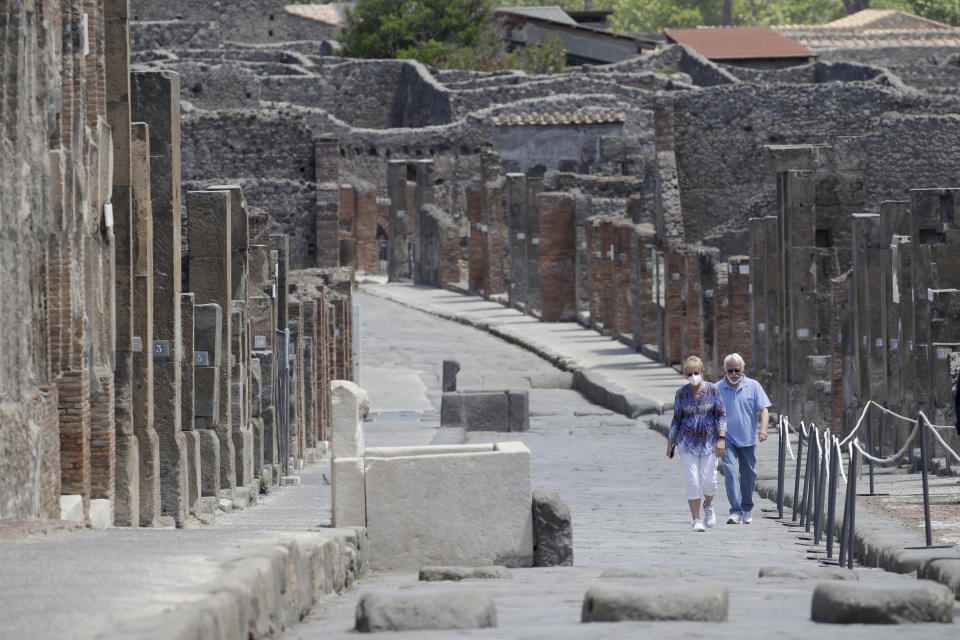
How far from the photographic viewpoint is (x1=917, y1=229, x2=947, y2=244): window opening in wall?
20547 millimetres

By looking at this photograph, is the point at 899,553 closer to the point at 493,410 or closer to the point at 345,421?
the point at 345,421

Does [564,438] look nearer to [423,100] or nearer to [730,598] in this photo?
[730,598]

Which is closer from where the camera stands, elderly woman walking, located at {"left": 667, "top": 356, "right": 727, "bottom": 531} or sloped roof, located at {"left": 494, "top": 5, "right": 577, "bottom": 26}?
elderly woman walking, located at {"left": 667, "top": 356, "right": 727, "bottom": 531}

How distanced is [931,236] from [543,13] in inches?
2226

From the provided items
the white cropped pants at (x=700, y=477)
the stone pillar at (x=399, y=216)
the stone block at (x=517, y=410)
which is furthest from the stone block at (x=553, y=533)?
the stone pillar at (x=399, y=216)

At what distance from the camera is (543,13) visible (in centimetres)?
7606

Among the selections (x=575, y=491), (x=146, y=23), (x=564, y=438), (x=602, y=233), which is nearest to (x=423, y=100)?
(x=146, y=23)

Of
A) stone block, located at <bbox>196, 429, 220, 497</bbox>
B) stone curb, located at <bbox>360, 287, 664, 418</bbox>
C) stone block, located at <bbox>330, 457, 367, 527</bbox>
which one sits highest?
stone block, located at <bbox>330, 457, 367, 527</bbox>

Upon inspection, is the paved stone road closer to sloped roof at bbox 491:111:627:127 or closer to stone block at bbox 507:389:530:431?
stone block at bbox 507:389:530:431

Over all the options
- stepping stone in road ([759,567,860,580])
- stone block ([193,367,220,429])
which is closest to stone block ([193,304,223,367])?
stone block ([193,367,220,429])

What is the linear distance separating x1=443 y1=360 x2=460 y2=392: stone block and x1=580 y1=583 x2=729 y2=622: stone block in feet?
69.3

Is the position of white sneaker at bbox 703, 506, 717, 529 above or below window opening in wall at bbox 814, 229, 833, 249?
below

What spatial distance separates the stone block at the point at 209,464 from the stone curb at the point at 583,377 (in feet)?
39.2

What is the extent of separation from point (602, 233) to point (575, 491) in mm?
21608
